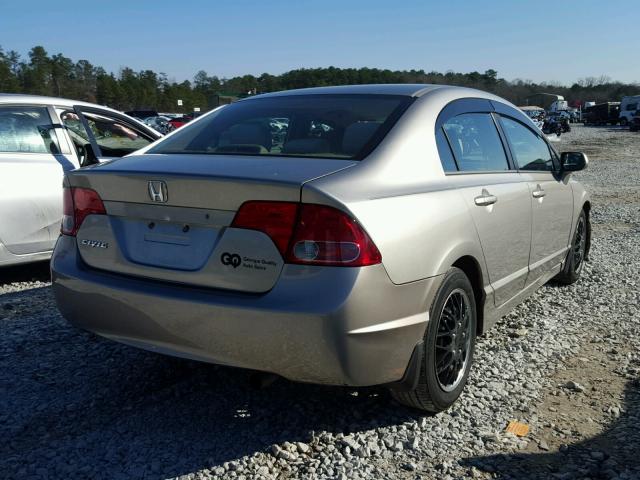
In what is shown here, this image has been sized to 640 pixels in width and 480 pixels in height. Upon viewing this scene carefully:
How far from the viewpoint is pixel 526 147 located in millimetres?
4488

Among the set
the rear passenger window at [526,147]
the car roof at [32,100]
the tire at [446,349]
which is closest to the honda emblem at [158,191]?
the tire at [446,349]

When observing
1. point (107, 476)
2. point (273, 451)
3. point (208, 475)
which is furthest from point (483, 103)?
point (107, 476)

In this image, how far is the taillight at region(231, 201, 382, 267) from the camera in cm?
242

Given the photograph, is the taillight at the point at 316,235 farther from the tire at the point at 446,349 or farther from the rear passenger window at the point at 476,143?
the rear passenger window at the point at 476,143

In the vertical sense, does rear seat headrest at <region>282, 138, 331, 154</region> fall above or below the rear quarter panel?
above

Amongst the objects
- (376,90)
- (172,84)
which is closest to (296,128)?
(376,90)

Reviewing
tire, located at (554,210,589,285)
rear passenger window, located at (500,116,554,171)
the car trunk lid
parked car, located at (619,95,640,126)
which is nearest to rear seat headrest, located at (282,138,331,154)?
the car trunk lid

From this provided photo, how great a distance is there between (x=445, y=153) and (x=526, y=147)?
1.50 m

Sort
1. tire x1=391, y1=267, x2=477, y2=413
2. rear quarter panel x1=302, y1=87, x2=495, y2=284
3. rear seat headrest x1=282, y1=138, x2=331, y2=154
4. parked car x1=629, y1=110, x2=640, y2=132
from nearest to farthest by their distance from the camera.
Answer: rear quarter panel x1=302, y1=87, x2=495, y2=284 → tire x1=391, y1=267, x2=477, y2=413 → rear seat headrest x1=282, y1=138, x2=331, y2=154 → parked car x1=629, y1=110, x2=640, y2=132

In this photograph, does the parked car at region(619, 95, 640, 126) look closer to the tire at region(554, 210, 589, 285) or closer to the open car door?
the tire at region(554, 210, 589, 285)

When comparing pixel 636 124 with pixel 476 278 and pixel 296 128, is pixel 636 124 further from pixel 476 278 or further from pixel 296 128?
pixel 296 128

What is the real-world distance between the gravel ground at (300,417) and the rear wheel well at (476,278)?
1.26 feet

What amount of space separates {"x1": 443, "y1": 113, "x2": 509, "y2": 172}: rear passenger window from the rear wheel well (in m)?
0.52

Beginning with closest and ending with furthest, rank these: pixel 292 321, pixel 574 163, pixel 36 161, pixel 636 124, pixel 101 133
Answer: pixel 292 321
pixel 574 163
pixel 36 161
pixel 101 133
pixel 636 124
